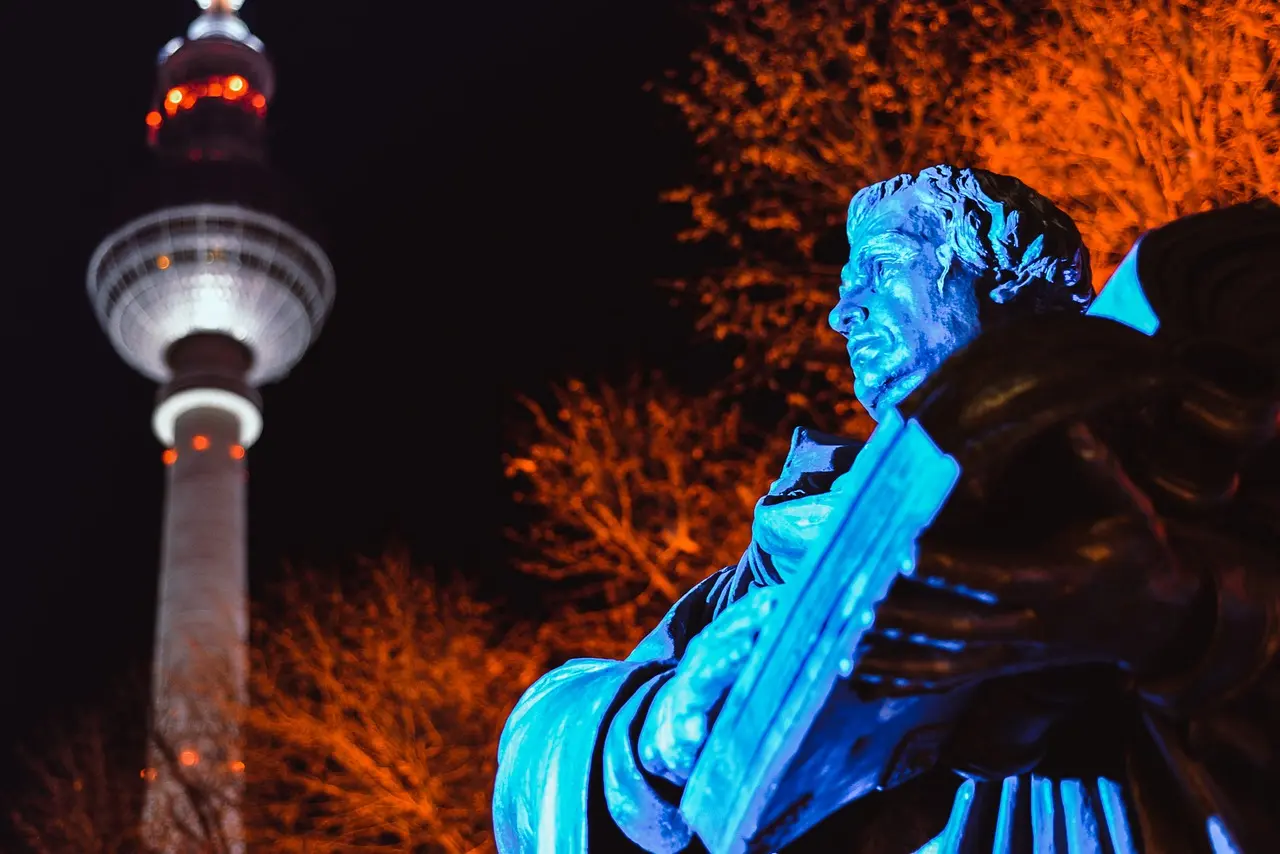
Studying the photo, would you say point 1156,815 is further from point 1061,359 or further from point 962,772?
point 1061,359

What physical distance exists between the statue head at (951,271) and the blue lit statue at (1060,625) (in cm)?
44

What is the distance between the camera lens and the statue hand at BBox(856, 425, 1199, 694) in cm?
140

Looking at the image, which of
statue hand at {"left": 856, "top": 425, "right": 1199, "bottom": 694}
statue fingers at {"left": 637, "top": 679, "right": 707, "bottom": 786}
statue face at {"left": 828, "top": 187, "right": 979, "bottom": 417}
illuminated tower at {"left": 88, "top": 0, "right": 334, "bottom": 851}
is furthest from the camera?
illuminated tower at {"left": 88, "top": 0, "right": 334, "bottom": 851}

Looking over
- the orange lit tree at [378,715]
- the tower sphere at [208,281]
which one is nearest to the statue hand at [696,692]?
the orange lit tree at [378,715]

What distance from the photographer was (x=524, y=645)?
1362 centimetres

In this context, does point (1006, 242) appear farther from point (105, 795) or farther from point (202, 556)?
point (202, 556)

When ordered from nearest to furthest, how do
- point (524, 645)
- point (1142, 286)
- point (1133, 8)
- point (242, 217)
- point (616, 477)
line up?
point (1142, 286) → point (1133, 8) → point (616, 477) → point (524, 645) → point (242, 217)

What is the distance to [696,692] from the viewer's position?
172 centimetres

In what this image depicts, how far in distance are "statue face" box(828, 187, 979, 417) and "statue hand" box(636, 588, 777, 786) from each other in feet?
1.31

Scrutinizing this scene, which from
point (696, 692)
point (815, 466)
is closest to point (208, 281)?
point (815, 466)

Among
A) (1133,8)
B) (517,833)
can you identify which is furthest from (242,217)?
(517,833)

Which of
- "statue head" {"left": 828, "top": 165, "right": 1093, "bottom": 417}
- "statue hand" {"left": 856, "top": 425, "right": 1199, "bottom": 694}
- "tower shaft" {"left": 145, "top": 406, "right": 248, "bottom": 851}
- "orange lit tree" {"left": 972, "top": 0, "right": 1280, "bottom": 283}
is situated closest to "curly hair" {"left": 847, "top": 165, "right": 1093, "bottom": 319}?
"statue head" {"left": 828, "top": 165, "right": 1093, "bottom": 417}

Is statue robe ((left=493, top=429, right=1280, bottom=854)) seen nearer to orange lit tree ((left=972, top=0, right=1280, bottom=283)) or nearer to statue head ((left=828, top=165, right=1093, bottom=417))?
statue head ((left=828, top=165, right=1093, bottom=417))

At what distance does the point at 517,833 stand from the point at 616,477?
31.7 ft
